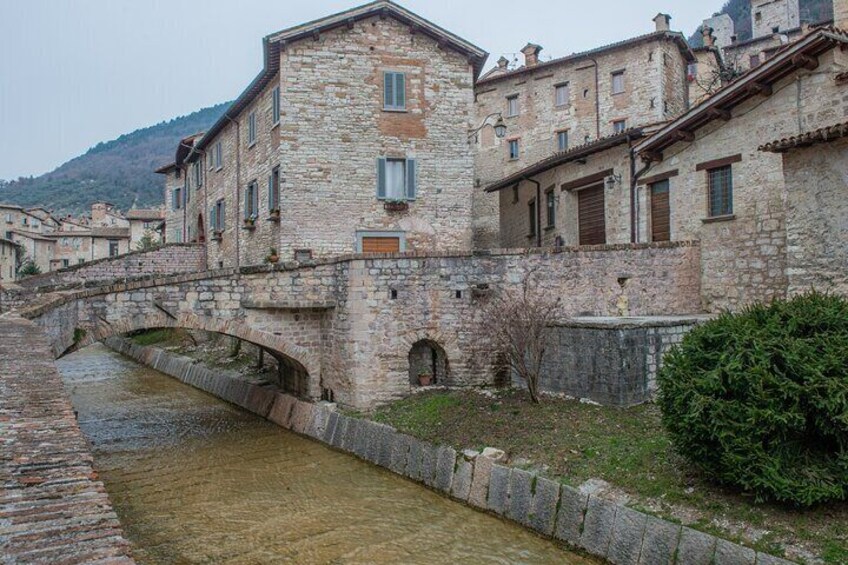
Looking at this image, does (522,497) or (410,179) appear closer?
(522,497)

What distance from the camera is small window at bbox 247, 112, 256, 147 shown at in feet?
80.2

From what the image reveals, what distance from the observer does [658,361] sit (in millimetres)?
12797

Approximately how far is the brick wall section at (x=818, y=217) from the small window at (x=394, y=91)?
12336 millimetres

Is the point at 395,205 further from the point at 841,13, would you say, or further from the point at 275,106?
the point at 841,13

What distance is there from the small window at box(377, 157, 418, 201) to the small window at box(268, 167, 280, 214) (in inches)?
128

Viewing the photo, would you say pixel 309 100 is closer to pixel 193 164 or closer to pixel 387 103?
pixel 387 103

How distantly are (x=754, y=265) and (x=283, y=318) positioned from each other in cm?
1069

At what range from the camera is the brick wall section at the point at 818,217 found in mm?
11797

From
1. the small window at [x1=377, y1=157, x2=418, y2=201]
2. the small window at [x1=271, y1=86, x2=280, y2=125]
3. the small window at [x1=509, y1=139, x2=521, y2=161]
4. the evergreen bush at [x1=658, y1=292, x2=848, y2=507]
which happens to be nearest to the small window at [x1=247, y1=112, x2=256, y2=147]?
the small window at [x1=271, y1=86, x2=280, y2=125]

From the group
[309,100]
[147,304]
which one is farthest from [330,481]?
[309,100]

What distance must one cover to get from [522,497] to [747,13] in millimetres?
87855

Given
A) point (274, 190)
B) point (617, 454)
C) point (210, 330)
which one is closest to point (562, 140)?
point (274, 190)

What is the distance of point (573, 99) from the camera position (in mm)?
34406

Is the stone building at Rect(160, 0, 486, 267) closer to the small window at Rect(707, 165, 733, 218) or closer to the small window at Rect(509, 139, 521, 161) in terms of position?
the small window at Rect(707, 165, 733, 218)
